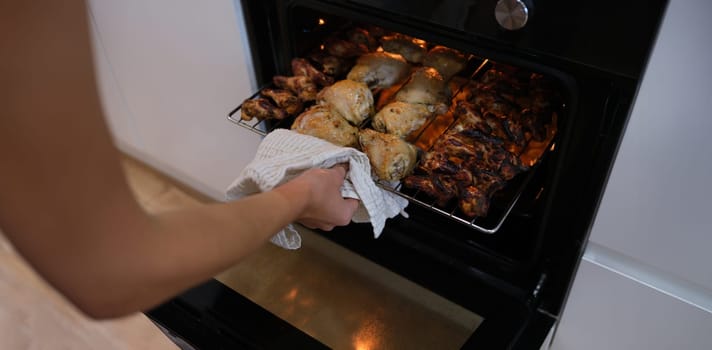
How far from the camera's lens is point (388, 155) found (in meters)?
0.84

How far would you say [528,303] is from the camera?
3.02ft

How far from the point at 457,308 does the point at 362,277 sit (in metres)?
0.17

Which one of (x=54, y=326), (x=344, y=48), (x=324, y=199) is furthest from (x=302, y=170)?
(x=54, y=326)

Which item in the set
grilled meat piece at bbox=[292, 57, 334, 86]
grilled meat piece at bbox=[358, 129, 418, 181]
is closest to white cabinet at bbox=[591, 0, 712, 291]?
grilled meat piece at bbox=[358, 129, 418, 181]

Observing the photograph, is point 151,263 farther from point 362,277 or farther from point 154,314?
point 362,277

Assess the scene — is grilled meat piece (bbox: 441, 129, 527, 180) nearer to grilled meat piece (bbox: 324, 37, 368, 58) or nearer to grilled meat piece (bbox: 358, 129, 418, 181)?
grilled meat piece (bbox: 358, 129, 418, 181)

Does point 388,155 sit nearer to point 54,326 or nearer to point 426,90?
point 426,90

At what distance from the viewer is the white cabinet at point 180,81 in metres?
1.03

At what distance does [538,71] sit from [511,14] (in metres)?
0.08

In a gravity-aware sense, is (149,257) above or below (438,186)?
above

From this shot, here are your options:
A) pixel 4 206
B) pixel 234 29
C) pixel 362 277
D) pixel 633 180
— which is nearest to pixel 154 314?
pixel 362 277

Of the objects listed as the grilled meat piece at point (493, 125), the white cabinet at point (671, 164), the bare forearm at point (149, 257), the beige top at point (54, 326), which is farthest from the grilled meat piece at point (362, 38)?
the beige top at point (54, 326)

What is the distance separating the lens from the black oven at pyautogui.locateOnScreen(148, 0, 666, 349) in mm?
680

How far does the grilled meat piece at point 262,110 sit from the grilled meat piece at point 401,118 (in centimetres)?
15
